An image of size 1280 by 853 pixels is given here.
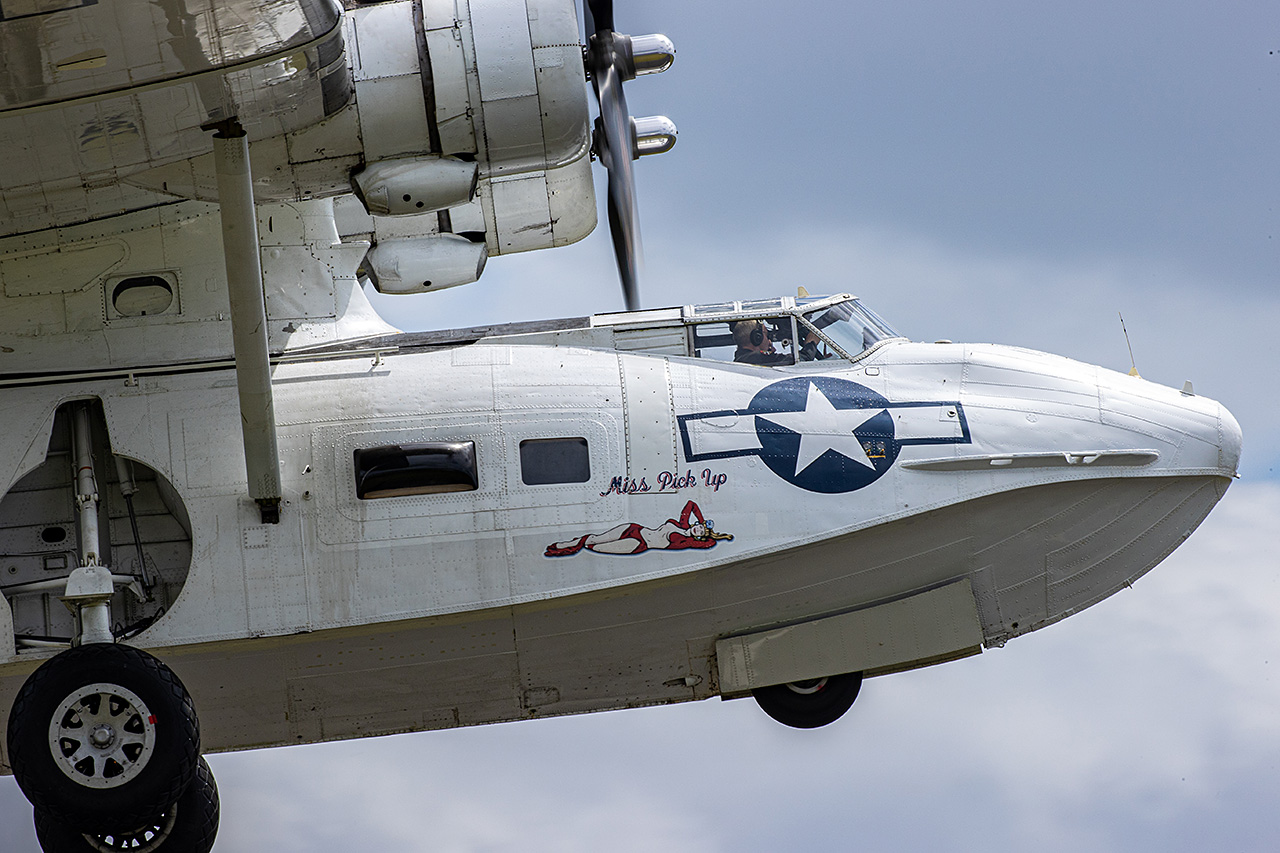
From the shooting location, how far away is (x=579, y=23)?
33.3ft

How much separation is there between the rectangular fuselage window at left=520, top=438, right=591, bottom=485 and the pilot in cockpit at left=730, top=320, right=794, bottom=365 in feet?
4.85

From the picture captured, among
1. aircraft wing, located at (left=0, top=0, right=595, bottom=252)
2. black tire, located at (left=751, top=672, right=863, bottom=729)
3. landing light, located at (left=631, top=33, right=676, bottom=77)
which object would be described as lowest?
black tire, located at (left=751, top=672, right=863, bottom=729)

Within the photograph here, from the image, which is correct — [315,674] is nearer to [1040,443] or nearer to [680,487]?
[680,487]

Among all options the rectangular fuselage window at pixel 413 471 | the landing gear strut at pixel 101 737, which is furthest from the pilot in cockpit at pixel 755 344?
the landing gear strut at pixel 101 737

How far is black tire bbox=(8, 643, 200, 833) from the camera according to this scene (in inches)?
381

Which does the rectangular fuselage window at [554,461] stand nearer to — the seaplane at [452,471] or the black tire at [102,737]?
the seaplane at [452,471]

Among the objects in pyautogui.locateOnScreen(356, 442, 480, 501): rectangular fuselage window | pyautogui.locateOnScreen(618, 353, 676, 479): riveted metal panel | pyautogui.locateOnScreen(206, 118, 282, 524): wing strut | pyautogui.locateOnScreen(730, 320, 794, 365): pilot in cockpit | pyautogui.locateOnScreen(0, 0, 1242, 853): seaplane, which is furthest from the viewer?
pyautogui.locateOnScreen(730, 320, 794, 365): pilot in cockpit

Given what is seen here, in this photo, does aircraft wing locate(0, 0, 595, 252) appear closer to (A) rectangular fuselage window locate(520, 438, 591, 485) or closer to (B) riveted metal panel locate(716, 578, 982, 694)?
(A) rectangular fuselage window locate(520, 438, 591, 485)

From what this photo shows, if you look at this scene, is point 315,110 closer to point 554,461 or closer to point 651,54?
point 651,54

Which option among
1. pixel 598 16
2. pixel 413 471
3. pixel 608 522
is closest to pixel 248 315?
pixel 413 471

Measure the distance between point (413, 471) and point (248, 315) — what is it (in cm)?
154

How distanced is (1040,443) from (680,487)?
8.48 ft

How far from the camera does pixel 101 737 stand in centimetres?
976

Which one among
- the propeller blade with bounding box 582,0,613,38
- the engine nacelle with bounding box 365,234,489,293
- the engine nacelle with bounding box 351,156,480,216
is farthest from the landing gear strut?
the propeller blade with bounding box 582,0,613,38
